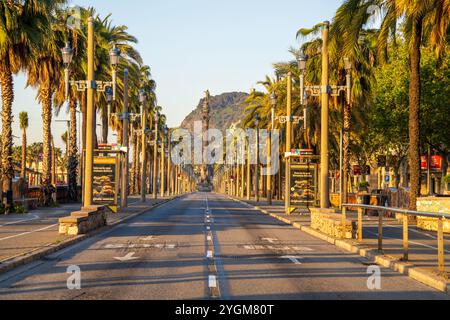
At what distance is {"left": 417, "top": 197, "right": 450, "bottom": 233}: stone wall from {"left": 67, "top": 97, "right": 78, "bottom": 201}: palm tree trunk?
95.0 feet

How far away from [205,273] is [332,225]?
1016 centimetres

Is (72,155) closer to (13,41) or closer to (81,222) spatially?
(13,41)

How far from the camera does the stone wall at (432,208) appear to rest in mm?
27069

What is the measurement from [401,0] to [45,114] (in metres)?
26.3

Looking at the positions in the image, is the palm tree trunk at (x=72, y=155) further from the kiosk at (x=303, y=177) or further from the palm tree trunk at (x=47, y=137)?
the kiosk at (x=303, y=177)

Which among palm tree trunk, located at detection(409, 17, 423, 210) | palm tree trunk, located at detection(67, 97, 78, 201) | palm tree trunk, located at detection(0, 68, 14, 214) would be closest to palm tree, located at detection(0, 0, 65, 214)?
palm tree trunk, located at detection(0, 68, 14, 214)

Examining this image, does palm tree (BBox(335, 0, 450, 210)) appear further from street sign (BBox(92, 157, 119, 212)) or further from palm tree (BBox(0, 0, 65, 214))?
palm tree (BBox(0, 0, 65, 214))

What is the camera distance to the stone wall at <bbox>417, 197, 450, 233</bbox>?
27.1 metres

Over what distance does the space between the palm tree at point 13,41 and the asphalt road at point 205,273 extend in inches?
633

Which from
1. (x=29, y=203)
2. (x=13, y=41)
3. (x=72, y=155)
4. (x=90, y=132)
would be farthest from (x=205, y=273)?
(x=72, y=155)

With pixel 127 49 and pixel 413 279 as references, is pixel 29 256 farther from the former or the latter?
pixel 127 49

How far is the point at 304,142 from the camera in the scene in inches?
2279

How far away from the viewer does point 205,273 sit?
528 inches

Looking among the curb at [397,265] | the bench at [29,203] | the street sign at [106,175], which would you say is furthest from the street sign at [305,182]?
the bench at [29,203]
